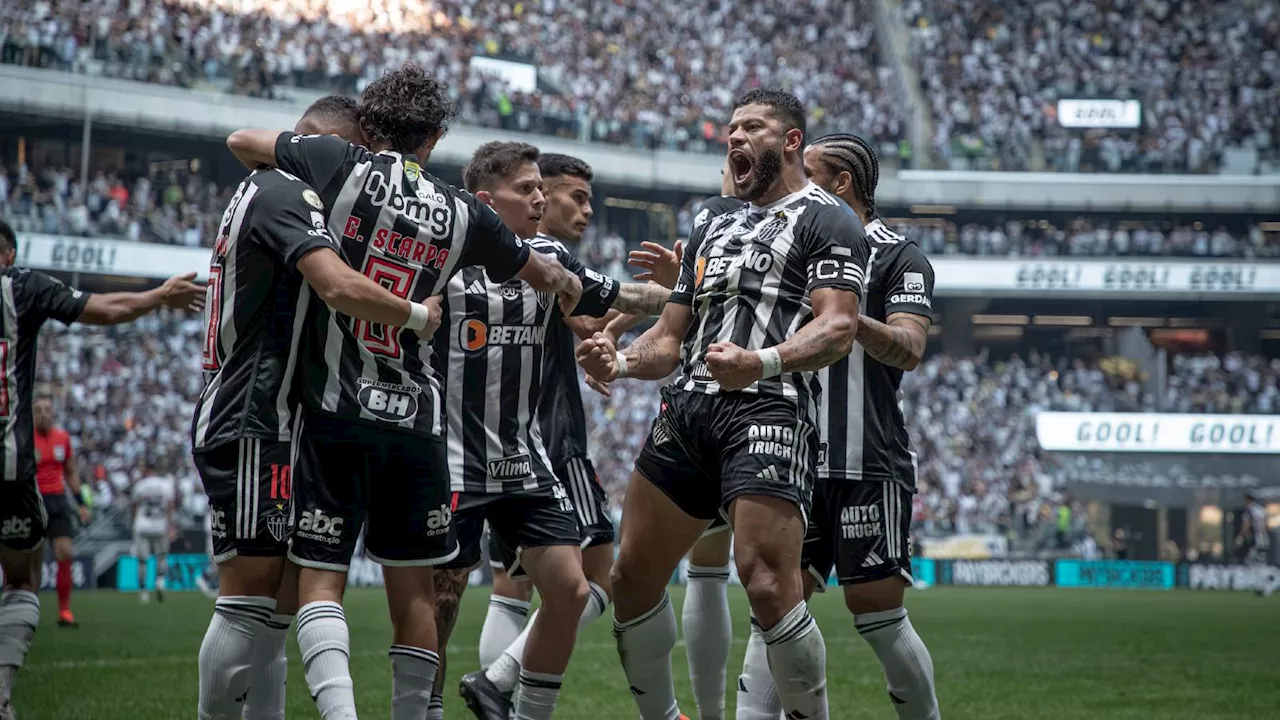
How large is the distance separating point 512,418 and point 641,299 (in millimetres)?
825

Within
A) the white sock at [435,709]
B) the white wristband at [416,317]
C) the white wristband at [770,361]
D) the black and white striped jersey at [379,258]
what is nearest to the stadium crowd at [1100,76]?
the white sock at [435,709]

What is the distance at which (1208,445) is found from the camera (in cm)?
3681

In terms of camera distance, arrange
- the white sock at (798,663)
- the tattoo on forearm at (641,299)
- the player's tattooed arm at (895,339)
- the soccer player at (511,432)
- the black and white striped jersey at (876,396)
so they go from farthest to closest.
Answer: the tattoo on forearm at (641,299) → the soccer player at (511,432) → the black and white striped jersey at (876,396) → the player's tattooed arm at (895,339) → the white sock at (798,663)

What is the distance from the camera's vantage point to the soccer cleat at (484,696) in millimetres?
5730

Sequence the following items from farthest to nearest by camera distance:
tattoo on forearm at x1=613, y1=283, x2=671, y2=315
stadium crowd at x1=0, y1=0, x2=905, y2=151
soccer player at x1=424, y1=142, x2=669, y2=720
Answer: stadium crowd at x1=0, y1=0, x2=905, y2=151, tattoo on forearm at x1=613, y1=283, x2=671, y2=315, soccer player at x1=424, y1=142, x2=669, y2=720

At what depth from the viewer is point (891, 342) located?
5117 mm

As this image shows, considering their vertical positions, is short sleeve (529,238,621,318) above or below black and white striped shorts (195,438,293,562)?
above

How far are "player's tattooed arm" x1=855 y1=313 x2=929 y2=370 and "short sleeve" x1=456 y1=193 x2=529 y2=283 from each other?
4.43 feet

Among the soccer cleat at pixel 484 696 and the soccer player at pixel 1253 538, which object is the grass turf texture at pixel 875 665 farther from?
the soccer player at pixel 1253 538

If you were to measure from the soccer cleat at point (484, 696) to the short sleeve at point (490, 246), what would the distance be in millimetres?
1988

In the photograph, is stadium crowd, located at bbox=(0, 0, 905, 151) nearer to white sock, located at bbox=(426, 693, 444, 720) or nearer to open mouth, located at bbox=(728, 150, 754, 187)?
white sock, located at bbox=(426, 693, 444, 720)

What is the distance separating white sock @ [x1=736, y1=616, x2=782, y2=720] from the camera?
5.24m

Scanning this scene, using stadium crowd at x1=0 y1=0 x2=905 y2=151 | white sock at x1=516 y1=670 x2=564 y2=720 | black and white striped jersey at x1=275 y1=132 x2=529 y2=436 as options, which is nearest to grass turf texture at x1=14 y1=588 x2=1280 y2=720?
white sock at x1=516 y1=670 x2=564 y2=720

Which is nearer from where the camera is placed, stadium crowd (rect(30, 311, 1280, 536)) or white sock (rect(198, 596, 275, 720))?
white sock (rect(198, 596, 275, 720))
